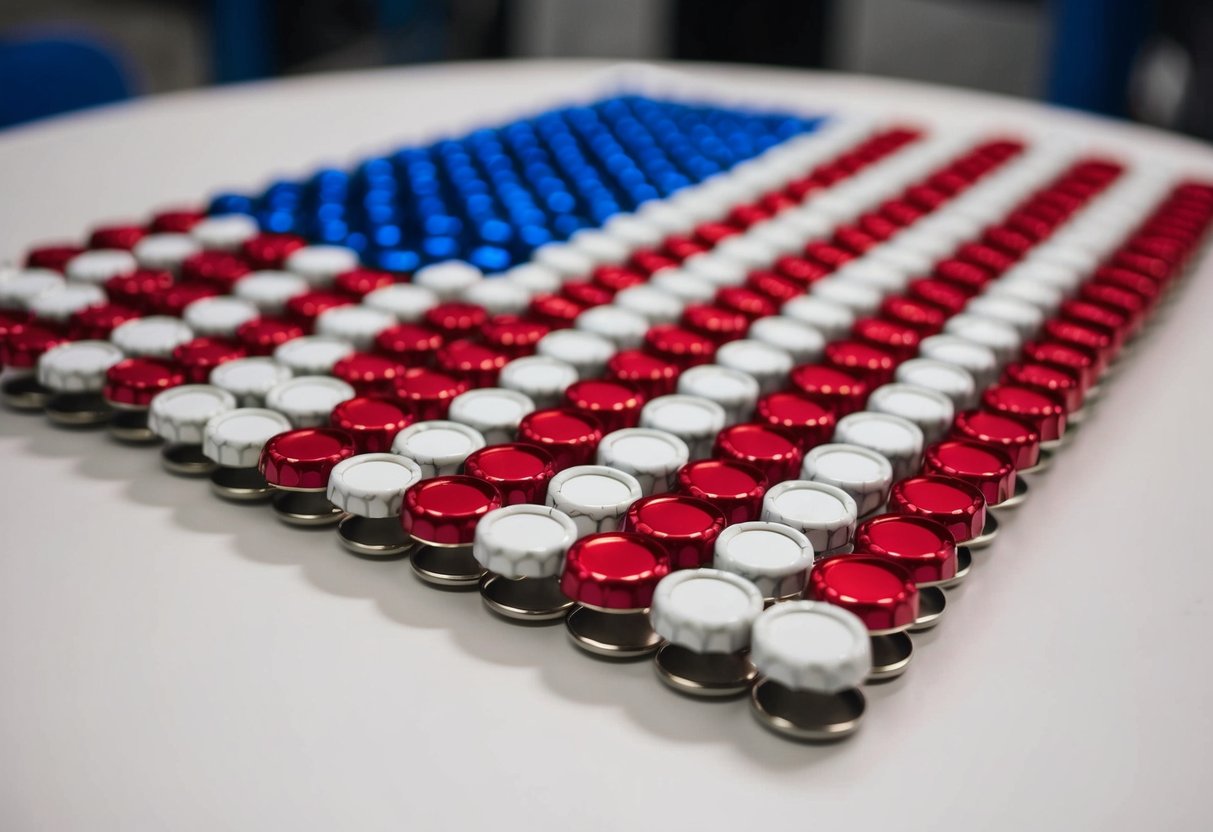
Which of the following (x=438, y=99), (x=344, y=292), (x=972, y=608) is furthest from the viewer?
(x=438, y=99)

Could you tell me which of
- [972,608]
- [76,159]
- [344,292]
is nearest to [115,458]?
[344,292]

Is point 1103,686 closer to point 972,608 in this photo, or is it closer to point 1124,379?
point 972,608

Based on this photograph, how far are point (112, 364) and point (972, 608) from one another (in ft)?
1.85

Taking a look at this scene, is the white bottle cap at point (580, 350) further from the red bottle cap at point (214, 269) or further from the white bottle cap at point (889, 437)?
the red bottle cap at point (214, 269)

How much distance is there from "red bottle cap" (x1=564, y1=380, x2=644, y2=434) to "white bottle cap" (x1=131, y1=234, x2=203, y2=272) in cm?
42

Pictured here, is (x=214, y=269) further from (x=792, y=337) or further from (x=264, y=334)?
(x=792, y=337)

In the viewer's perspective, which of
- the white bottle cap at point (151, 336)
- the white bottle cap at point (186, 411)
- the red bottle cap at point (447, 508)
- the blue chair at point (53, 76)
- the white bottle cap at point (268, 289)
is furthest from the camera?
the blue chair at point (53, 76)

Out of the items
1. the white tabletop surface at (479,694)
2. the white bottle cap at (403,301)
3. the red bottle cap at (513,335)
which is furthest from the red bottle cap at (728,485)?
the white bottle cap at (403,301)

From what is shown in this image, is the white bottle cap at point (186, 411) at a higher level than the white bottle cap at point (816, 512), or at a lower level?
lower

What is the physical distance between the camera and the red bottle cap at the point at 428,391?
0.71 m

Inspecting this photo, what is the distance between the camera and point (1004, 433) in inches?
27.7

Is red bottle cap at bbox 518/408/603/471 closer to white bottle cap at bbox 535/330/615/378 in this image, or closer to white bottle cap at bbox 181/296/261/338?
white bottle cap at bbox 535/330/615/378

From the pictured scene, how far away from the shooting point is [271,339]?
2.63ft

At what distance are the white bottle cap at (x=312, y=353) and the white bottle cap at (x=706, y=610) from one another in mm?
350
